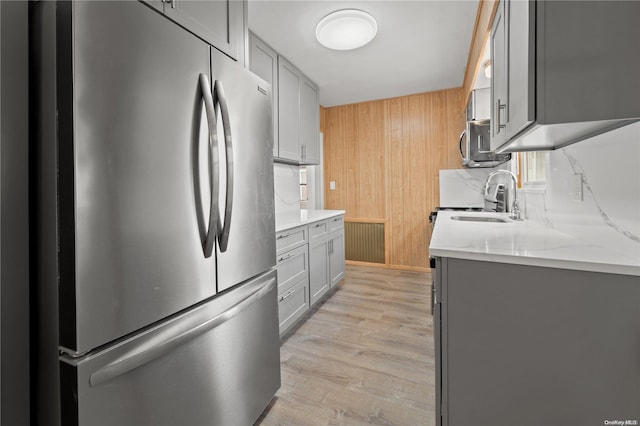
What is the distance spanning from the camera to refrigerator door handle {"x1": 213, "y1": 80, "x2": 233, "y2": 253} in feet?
3.79

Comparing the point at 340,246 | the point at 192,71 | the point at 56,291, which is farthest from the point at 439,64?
the point at 56,291

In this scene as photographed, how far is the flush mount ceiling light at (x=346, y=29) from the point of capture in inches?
86.9

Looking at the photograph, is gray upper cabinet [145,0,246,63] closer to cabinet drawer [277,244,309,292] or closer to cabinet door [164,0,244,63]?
cabinet door [164,0,244,63]

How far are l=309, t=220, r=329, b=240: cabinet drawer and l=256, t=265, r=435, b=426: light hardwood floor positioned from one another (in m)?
0.71

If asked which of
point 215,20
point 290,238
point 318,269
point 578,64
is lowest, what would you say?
point 318,269

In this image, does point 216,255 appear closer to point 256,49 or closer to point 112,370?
point 112,370

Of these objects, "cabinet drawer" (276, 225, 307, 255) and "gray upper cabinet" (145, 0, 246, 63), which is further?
"cabinet drawer" (276, 225, 307, 255)

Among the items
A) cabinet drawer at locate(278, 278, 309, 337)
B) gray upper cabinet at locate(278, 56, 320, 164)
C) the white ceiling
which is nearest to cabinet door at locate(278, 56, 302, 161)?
gray upper cabinet at locate(278, 56, 320, 164)

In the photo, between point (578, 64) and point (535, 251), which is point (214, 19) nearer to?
point (578, 64)

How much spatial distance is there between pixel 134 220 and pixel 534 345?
4.47 ft

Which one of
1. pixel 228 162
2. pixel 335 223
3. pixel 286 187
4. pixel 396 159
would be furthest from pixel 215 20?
pixel 396 159

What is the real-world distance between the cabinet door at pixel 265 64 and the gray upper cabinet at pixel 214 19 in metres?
0.80

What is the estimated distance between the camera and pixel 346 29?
2.30 metres

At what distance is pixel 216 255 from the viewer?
1150 mm
